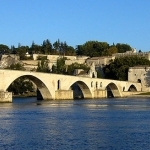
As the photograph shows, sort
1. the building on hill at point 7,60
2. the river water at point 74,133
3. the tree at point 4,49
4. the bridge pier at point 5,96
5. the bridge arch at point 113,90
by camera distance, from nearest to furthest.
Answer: the river water at point 74,133 → the bridge pier at point 5,96 → the bridge arch at point 113,90 → the building on hill at point 7,60 → the tree at point 4,49

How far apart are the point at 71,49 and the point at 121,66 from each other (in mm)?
52238

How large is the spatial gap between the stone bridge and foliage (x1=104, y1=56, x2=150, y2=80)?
5.63m

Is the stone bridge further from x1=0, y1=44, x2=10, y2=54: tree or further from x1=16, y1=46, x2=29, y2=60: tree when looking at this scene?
x1=0, y1=44, x2=10, y2=54: tree

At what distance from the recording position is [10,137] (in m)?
24.0

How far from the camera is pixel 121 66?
10138 centimetres

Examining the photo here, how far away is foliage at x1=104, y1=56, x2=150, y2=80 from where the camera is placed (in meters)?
100

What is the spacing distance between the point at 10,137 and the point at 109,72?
81.1 m

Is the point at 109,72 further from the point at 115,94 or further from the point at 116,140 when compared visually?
the point at 116,140

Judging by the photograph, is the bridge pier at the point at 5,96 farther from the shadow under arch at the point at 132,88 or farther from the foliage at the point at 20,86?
the shadow under arch at the point at 132,88

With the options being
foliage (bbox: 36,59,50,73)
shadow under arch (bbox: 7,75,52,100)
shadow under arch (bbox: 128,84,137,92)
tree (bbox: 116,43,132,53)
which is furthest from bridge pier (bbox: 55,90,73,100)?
tree (bbox: 116,43,132,53)

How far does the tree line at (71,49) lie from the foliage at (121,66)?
3161 cm

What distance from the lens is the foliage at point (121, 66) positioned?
100 m

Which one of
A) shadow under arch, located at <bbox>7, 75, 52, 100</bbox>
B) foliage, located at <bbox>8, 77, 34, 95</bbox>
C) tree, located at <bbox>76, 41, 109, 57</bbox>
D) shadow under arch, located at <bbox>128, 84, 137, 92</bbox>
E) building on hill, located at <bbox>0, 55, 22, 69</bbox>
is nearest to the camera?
shadow under arch, located at <bbox>7, 75, 52, 100</bbox>

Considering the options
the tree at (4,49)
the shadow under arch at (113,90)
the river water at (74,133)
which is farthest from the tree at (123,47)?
the river water at (74,133)
